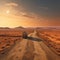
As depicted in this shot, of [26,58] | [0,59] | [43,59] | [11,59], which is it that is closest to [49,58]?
[43,59]

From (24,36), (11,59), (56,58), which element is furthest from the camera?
(24,36)

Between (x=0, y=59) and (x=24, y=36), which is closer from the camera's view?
(x=0, y=59)

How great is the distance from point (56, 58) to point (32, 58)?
268cm

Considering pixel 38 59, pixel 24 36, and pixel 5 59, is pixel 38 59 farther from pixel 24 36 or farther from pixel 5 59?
pixel 24 36

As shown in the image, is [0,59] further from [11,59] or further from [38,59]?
[38,59]

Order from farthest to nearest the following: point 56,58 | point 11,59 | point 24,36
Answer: point 24,36, point 56,58, point 11,59

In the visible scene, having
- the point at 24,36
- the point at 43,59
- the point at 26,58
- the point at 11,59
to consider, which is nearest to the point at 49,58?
the point at 43,59

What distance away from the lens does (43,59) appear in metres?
16.6

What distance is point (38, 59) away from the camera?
16.5 meters

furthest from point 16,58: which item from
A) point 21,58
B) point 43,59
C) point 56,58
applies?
point 56,58

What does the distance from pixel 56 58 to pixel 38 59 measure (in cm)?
219

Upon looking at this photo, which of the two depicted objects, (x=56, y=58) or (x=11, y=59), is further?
(x=56, y=58)

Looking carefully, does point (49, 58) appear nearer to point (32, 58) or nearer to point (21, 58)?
point (32, 58)

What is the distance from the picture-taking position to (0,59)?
16578 mm
